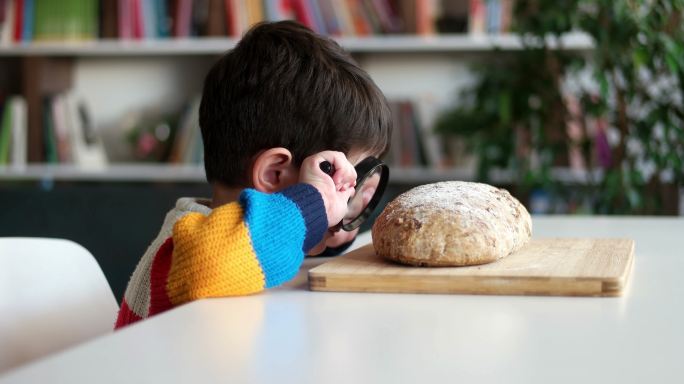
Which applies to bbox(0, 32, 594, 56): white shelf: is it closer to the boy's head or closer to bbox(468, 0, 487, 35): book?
bbox(468, 0, 487, 35): book

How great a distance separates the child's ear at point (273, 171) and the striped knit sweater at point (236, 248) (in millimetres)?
118

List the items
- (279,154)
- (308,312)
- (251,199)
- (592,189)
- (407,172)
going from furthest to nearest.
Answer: (407,172)
(592,189)
(279,154)
(251,199)
(308,312)

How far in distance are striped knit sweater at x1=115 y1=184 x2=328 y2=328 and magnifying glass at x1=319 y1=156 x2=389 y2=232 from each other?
101 millimetres

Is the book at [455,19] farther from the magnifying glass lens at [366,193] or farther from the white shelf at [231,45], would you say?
the magnifying glass lens at [366,193]

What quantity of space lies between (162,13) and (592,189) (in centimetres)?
154

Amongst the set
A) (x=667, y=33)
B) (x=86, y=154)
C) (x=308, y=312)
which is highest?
(x=667, y=33)

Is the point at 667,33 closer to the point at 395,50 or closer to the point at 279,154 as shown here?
the point at 395,50

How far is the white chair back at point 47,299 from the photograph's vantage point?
104 cm

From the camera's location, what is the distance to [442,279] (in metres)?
0.81

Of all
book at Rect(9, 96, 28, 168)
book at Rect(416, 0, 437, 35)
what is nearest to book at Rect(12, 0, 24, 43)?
→ book at Rect(9, 96, 28, 168)

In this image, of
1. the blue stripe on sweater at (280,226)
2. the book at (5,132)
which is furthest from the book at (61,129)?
the blue stripe on sweater at (280,226)

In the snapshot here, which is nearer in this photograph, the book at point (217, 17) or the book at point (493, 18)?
the book at point (493, 18)

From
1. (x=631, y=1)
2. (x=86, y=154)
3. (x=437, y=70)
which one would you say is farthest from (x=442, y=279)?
(x=86, y=154)

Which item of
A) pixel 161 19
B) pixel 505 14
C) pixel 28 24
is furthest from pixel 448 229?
pixel 28 24
